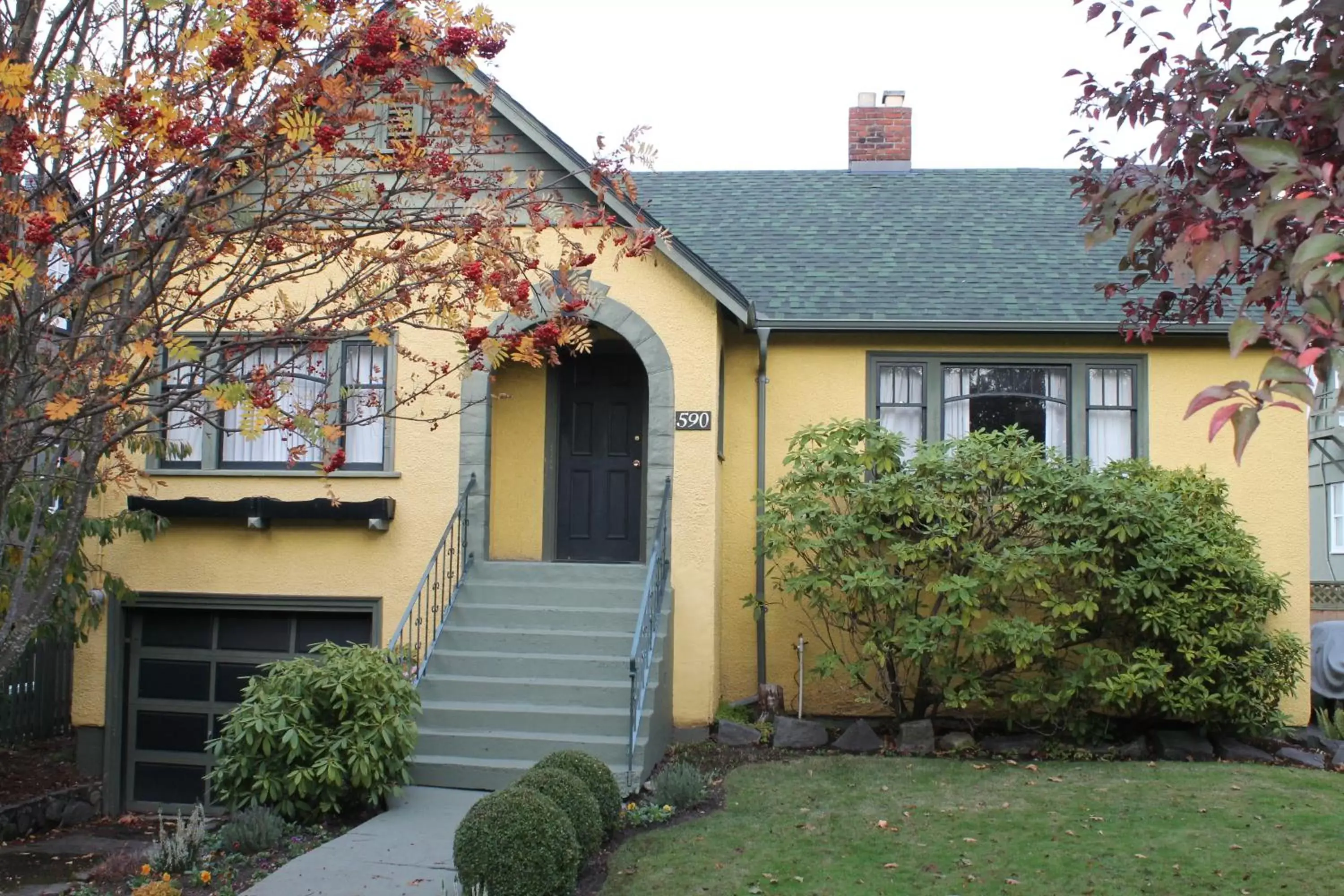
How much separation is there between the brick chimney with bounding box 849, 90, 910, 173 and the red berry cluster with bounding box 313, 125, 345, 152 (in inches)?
473

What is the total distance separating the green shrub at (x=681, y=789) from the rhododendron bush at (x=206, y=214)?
152 inches

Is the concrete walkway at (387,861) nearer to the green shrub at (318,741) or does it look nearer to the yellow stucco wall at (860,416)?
the green shrub at (318,741)

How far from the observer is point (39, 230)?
423cm

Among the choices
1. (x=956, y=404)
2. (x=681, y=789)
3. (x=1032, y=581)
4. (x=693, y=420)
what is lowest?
(x=681, y=789)

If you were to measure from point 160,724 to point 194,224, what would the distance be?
792 centimetres

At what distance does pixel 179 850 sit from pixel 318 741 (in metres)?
1.22

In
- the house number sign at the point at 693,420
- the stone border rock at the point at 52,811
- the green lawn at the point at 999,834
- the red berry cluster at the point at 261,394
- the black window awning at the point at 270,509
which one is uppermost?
the house number sign at the point at 693,420

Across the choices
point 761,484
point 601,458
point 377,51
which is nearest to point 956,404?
point 761,484

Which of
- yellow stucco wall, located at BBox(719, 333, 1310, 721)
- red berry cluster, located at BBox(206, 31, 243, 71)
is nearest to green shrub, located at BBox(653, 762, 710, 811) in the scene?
yellow stucco wall, located at BBox(719, 333, 1310, 721)

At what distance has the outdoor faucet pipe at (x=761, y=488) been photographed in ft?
37.1

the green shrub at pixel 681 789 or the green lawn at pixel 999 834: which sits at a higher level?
the green shrub at pixel 681 789

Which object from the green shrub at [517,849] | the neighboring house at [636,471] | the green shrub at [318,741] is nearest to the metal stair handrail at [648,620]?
the neighboring house at [636,471]

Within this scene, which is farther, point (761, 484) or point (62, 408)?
point (761, 484)

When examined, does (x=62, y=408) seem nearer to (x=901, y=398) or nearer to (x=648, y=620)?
(x=648, y=620)
